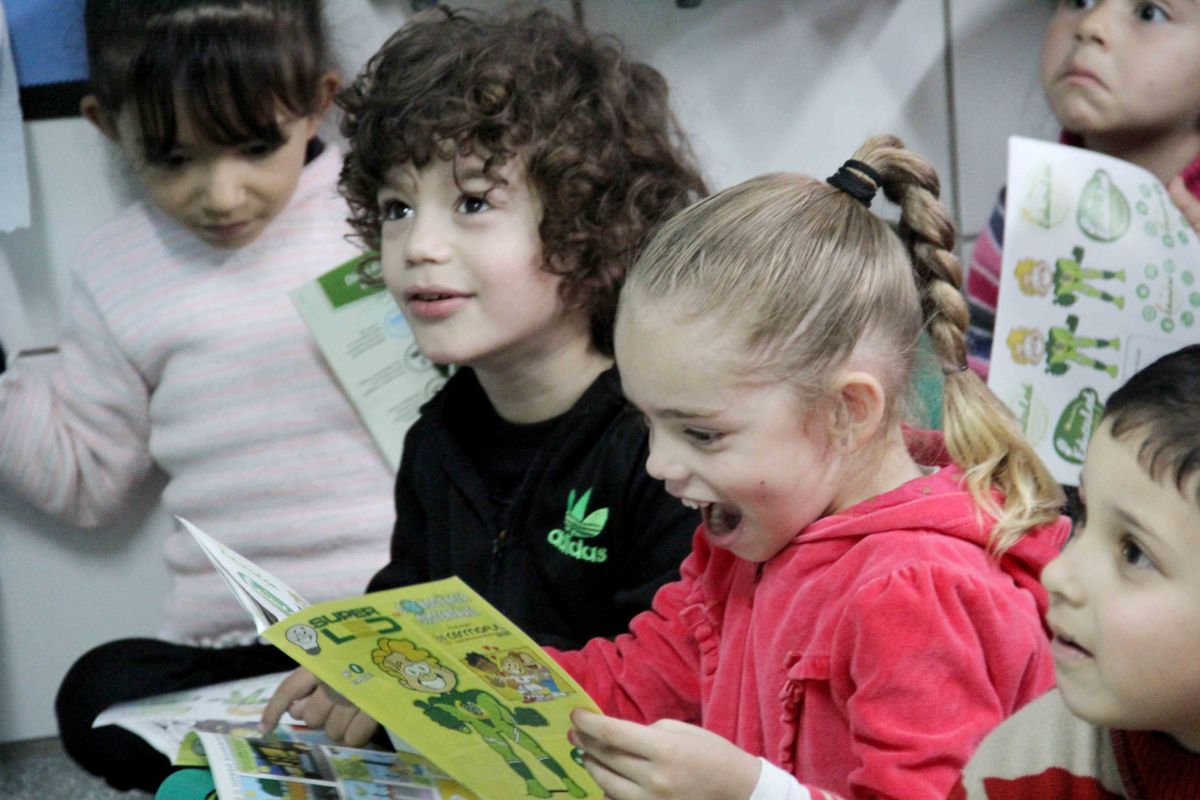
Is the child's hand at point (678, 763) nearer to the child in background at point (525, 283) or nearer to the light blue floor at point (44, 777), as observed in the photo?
the child in background at point (525, 283)

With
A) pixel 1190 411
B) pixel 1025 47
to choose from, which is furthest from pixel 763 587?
pixel 1025 47

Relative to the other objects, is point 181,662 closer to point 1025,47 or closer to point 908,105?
point 908,105

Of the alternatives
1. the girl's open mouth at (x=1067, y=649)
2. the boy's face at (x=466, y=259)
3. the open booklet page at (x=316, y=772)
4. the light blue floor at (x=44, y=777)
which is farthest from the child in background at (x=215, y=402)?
the girl's open mouth at (x=1067, y=649)

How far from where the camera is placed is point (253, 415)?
158cm

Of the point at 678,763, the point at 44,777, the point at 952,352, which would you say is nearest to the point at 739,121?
the point at 952,352

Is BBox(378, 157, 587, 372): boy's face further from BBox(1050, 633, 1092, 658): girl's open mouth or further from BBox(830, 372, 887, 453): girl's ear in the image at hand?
BBox(1050, 633, 1092, 658): girl's open mouth

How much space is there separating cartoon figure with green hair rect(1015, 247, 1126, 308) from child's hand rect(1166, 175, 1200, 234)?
0.52ft

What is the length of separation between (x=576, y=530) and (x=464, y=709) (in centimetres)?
30

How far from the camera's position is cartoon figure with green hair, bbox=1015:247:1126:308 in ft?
4.81

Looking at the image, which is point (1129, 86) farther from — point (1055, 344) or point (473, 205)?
point (473, 205)

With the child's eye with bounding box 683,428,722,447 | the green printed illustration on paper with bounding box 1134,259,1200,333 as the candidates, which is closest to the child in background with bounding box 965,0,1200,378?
the green printed illustration on paper with bounding box 1134,259,1200,333

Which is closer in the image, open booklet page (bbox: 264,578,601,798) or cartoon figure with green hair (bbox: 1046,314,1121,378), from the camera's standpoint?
open booklet page (bbox: 264,578,601,798)

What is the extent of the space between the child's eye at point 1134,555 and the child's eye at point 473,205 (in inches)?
27.2

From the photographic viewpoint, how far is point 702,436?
95cm
